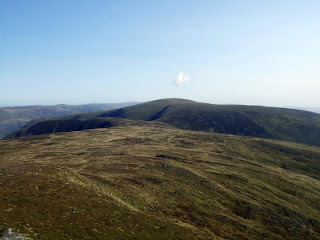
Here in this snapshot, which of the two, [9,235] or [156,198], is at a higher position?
[9,235]

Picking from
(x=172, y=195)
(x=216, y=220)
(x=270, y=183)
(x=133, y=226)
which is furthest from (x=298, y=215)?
(x=133, y=226)

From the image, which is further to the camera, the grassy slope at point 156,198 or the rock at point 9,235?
the grassy slope at point 156,198

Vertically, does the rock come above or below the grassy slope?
above

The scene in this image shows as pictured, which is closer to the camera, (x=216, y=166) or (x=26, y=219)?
(x=26, y=219)

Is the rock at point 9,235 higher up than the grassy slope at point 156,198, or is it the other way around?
the rock at point 9,235

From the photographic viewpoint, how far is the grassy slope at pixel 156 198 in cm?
3238

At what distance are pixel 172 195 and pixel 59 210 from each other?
2680 centimetres

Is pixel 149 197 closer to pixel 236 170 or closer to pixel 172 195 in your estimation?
pixel 172 195

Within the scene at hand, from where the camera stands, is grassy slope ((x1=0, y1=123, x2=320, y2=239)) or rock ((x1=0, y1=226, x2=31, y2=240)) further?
grassy slope ((x1=0, y1=123, x2=320, y2=239))

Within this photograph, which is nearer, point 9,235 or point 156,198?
point 9,235

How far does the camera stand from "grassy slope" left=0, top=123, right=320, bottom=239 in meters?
32.4

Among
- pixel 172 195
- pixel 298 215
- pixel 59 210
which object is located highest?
pixel 59 210

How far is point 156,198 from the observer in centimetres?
5150

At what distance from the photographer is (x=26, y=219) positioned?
29.5m
